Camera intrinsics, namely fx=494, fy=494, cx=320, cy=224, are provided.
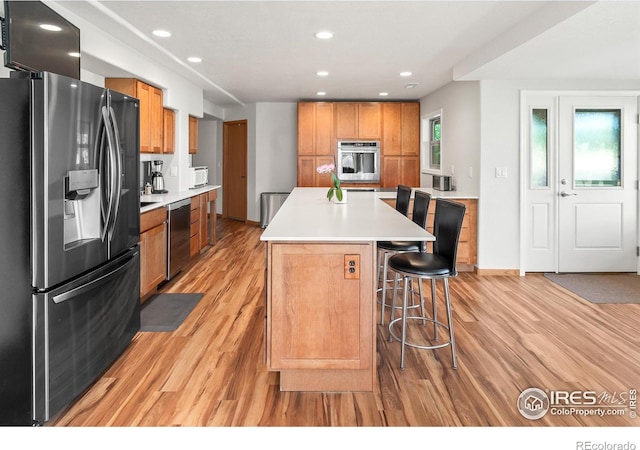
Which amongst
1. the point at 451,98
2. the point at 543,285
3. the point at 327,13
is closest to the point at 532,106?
the point at 451,98

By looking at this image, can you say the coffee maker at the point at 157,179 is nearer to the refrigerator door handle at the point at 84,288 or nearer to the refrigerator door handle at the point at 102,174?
the refrigerator door handle at the point at 84,288

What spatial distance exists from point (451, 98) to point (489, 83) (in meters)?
1.08

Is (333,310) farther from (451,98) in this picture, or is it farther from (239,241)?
(239,241)

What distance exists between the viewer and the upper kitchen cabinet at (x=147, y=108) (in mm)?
4816

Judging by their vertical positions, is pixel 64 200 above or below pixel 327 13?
below

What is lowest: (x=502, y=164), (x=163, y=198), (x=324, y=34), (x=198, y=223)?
(x=198, y=223)

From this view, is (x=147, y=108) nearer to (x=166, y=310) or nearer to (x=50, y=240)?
(x=166, y=310)

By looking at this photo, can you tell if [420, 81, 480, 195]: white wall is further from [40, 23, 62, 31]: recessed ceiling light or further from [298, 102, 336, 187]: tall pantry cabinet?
[40, 23, 62, 31]: recessed ceiling light

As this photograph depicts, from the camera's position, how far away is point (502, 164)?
17.9 ft

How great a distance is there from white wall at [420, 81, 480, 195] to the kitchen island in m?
3.46

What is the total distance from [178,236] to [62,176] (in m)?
3.00

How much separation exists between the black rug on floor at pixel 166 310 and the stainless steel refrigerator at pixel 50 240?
1005 mm

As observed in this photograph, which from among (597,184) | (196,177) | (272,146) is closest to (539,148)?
(597,184)

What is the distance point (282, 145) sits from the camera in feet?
29.2
